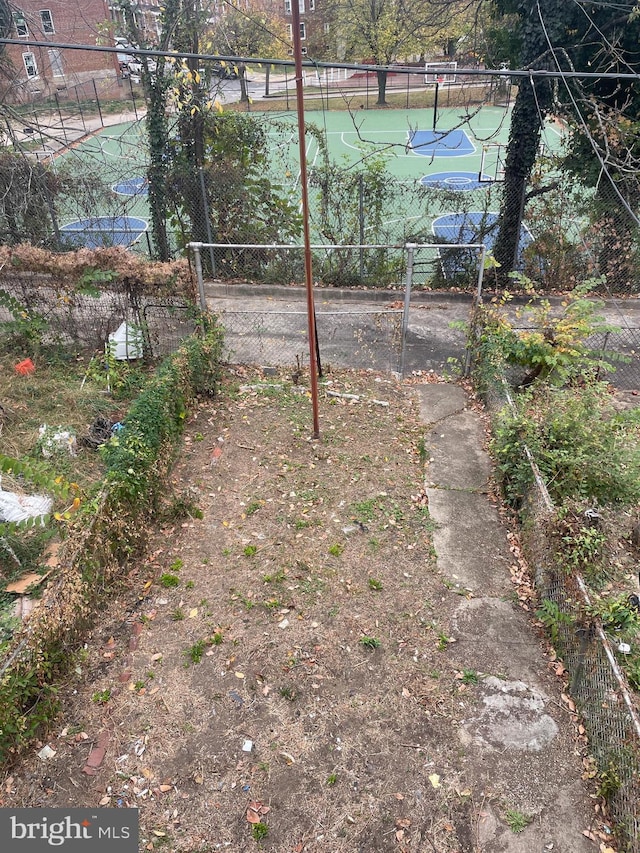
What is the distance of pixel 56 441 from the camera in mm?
6074

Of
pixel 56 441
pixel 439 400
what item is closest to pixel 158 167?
pixel 56 441

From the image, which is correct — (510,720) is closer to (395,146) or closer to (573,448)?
(573,448)

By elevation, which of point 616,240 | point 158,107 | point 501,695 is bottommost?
point 501,695

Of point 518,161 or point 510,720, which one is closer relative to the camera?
point 510,720

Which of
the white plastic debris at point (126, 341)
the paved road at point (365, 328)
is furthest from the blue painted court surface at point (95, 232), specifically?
the white plastic debris at point (126, 341)

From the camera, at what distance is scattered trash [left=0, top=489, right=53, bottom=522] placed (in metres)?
5.09

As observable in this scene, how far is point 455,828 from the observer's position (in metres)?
3.38

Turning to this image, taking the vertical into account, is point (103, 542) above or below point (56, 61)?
below

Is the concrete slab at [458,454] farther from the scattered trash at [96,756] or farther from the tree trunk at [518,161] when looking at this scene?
the tree trunk at [518,161]

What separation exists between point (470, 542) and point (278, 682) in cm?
235

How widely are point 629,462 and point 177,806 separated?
4458 mm

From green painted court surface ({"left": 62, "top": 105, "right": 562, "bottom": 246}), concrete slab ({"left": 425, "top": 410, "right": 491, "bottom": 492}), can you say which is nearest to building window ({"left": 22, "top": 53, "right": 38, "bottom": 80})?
green painted court surface ({"left": 62, "top": 105, "right": 562, "bottom": 246})

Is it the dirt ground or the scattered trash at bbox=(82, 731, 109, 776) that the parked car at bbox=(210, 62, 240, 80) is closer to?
the dirt ground

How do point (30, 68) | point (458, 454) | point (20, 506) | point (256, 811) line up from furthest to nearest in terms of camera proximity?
point (30, 68)
point (458, 454)
point (20, 506)
point (256, 811)
